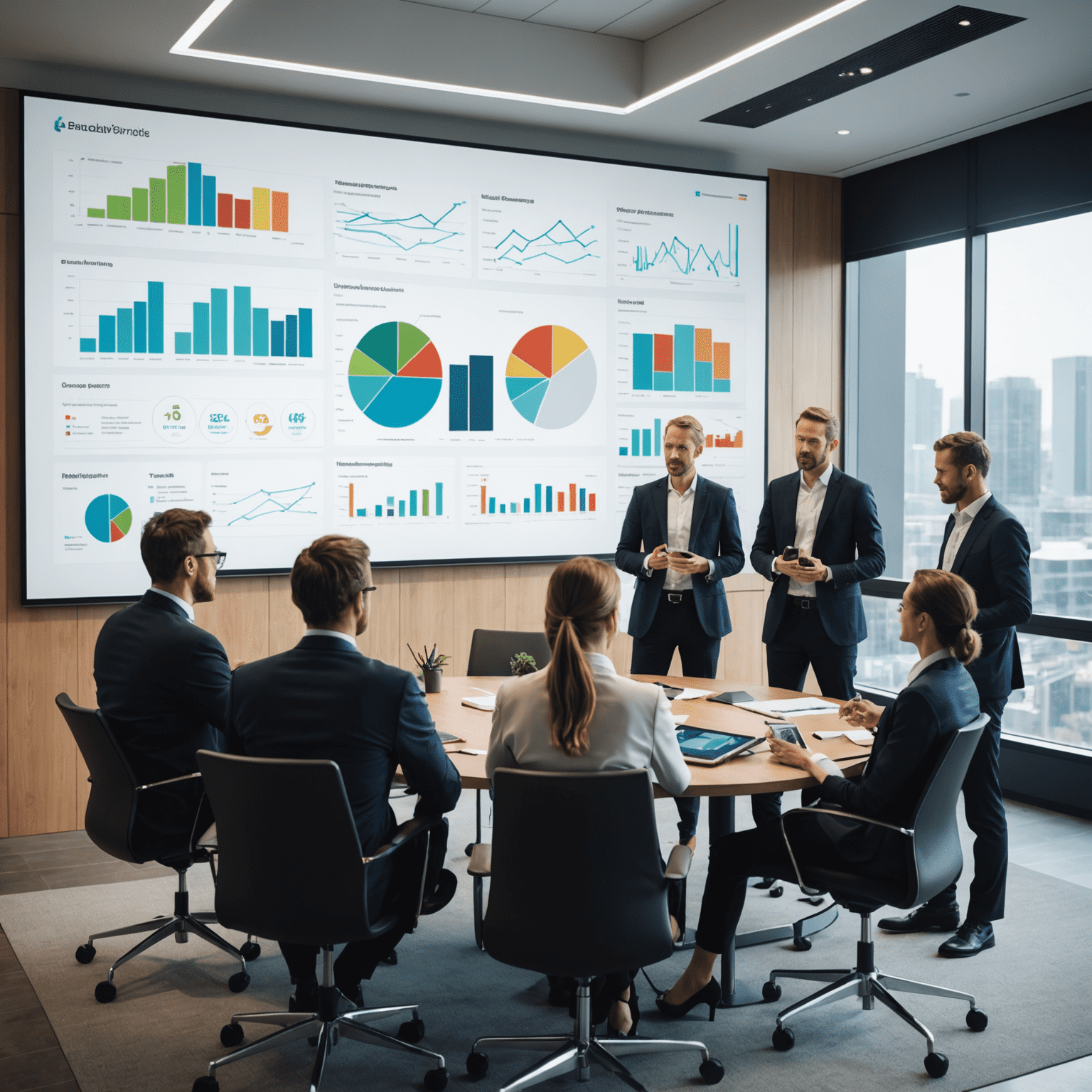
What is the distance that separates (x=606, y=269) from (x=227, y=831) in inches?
173

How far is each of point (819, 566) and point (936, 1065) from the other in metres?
2.02

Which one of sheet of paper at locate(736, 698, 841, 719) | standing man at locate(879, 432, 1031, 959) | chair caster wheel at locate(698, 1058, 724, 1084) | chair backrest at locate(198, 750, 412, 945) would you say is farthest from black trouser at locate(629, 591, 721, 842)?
chair backrest at locate(198, 750, 412, 945)

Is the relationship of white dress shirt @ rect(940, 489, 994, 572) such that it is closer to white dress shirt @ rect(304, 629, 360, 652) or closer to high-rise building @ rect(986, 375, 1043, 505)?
high-rise building @ rect(986, 375, 1043, 505)

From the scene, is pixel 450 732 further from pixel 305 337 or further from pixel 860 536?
pixel 305 337

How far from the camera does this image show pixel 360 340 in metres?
5.81

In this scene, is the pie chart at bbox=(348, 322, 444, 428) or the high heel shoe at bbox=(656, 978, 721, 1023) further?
the pie chart at bbox=(348, 322, 444, 428)

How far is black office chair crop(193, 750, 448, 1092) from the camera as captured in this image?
2.63 metres

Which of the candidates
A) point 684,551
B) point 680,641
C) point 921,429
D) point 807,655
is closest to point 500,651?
point 680,641

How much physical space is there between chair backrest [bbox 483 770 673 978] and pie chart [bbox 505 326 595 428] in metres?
3.82

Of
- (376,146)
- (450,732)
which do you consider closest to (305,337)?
(376,146)

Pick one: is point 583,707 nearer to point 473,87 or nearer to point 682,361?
point 473,87

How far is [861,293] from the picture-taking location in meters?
7.19

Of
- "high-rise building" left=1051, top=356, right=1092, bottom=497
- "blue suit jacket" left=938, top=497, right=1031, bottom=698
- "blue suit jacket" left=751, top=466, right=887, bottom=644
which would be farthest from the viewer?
"high-rise building" left=1051, top=356, right=1092, bottom=497

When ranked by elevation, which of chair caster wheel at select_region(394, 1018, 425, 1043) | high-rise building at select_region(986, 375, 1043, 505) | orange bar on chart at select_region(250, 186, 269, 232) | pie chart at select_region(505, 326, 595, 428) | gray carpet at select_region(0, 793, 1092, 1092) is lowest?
gray carpet at select_region(0, 793, 1092, 1092)
